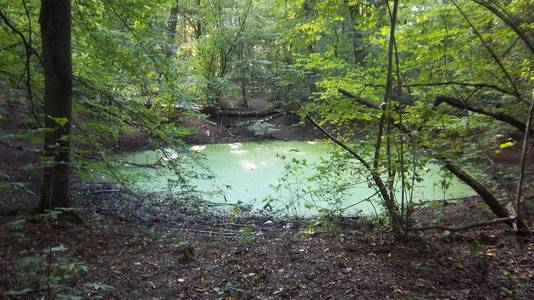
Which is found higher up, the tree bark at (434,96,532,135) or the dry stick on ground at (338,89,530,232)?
the tree bark at (434,96,532,135)

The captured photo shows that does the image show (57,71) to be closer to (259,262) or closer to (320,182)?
(259,262)

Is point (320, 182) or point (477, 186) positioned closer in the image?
point (477, 186)

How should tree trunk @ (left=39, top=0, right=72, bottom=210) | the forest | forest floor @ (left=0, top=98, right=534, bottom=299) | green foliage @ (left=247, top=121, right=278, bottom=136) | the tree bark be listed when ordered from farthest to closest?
1. green foliage @ (left=247, top=121, right=278, bottom=136)
2. the tree bark
3. tree trunk @ (left=39, top=0, right=72, bottom=210)
4. the forest
5. forest floor @ (left=0, top=98, right=534, bottom=299)

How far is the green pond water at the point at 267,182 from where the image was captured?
5586 millimetres

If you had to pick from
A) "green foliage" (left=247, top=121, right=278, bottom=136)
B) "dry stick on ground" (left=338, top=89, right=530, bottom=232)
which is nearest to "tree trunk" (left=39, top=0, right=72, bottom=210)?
"dry stick on ground" (left=338, top=89, right=530, bottom=232)

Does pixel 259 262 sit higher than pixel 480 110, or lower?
lower

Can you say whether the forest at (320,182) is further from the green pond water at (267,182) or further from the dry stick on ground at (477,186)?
the green pond water at (267,182)

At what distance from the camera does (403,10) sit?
456cm

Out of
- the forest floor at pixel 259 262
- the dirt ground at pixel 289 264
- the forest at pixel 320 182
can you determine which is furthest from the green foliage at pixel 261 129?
the dirt ground at pixel 289 264

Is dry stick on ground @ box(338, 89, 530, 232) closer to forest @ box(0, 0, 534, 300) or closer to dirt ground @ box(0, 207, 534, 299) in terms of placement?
forest @ box(0, 0, 534, 300)

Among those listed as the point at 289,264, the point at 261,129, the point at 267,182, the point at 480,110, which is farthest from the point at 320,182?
the point at 261,129

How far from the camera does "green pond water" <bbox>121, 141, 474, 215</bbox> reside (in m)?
5.59

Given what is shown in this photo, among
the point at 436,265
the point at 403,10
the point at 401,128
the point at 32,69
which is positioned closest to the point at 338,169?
the point at 401,128

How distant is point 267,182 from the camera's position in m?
7.62
